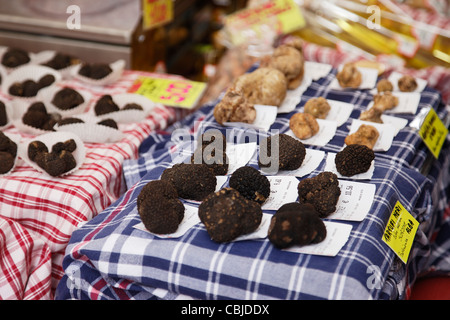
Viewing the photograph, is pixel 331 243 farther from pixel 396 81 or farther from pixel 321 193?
pixel 396 81

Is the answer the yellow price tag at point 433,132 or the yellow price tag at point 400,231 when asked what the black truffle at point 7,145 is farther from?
the yellow price tag at point 433,132

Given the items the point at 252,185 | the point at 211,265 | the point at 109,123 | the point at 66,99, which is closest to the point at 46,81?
the point at 66,99

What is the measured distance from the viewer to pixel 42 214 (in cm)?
141

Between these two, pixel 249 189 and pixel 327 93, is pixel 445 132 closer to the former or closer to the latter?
pixel 327 93

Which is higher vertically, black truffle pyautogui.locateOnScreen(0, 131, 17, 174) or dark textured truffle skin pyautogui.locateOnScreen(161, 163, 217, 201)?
dark textured truffle skin pyautogui.locateOnScreen(161, 163, 217, 201)

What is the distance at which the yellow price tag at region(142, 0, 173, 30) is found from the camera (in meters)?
2.28

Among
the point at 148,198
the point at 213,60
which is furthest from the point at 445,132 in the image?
the point at 213,60

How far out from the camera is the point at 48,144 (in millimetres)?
1531

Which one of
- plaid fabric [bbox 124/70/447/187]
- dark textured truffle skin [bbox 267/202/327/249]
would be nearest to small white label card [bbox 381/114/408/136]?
plaid fabric [bbox 124/70/447/187]

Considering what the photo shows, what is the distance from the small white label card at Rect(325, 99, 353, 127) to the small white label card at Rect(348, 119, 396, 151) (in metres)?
0.05

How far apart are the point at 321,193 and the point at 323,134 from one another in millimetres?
430

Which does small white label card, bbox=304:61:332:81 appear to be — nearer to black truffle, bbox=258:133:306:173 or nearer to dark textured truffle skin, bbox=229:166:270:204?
black truffle, bbox=258:133:306:173

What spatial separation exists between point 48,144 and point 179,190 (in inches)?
20.9

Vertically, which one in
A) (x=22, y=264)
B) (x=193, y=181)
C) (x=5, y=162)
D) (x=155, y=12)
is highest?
(x=155, y=12)
